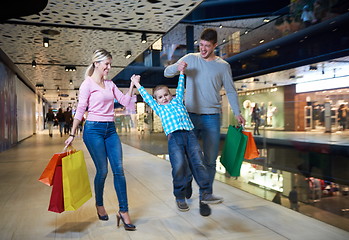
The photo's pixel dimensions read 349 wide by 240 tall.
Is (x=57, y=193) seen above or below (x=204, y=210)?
above

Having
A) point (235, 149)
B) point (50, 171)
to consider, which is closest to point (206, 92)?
point (235, 149)

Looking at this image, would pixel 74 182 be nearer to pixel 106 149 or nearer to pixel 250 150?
pixel 106 149

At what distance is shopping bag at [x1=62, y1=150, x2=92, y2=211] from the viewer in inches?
91.7

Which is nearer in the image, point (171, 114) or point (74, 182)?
point (74, 182)

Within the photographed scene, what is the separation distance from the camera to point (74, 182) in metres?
2.41

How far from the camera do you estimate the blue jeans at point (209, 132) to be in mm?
2902

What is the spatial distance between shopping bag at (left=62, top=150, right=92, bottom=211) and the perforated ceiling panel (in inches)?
123

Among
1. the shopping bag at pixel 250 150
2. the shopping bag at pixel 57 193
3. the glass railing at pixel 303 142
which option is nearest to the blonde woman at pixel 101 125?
the shopping bag at pixel 57 193

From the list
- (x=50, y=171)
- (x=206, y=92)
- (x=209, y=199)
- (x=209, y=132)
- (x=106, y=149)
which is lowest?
(x=209, y=199)

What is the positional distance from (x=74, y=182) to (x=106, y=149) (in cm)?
36

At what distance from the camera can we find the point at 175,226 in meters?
2.50

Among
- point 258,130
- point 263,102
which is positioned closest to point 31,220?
point 258,130

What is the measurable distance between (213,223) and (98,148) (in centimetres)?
115

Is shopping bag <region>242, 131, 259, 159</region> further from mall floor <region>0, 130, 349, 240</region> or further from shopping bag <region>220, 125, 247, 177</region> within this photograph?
mall floor <region>0, 130, 349, 240</region>
